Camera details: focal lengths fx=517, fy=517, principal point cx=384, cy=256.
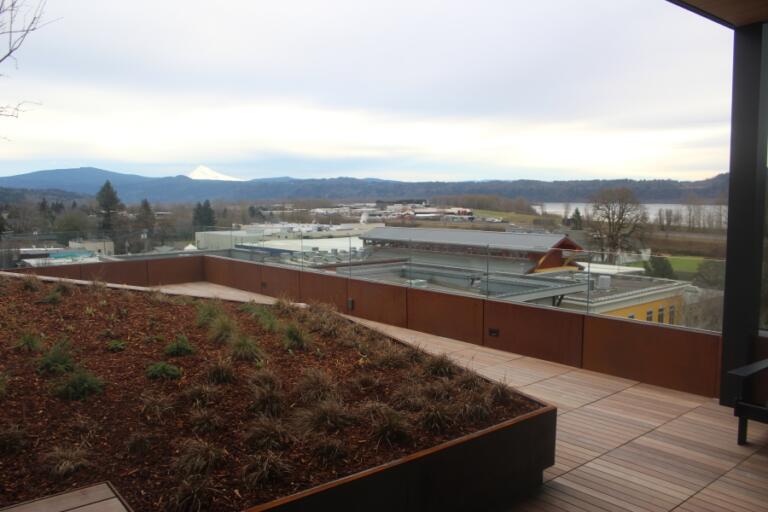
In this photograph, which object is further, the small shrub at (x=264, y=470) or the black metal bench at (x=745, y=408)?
the black metal bench at (x=745, y=408)

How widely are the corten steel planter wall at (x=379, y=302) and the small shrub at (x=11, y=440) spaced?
5868 mm

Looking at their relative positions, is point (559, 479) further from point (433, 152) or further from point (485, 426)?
point (433, 152)

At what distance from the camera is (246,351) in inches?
152

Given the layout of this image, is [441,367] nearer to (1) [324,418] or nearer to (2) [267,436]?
(1) [324,418]

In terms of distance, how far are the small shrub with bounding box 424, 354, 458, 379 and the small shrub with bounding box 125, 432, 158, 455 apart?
2000 mm

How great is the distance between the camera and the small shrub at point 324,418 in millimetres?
2797

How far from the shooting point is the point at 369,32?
8453 millimetres

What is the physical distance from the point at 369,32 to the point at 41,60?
493 cm

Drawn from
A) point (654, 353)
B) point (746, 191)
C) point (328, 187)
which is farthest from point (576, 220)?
point (328, 187)

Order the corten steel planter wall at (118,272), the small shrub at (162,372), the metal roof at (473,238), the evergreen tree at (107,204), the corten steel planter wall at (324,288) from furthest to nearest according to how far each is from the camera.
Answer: the evergreen tree at (107,204)
the corten steel planter wall at (118,272)
the corten steel planter wall at (324,288)
the metal roof at (473,238)
the small shrub at (162,372)

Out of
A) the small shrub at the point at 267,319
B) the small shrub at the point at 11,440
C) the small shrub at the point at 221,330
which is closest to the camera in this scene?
the small shrub at the point at 11,440

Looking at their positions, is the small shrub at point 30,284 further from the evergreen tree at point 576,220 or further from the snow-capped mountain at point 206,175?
the snow-capped mountain at point 206,175

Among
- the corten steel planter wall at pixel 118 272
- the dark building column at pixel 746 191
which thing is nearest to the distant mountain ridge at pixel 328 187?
the dark building column at pixel 746 191

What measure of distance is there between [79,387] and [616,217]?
10.4 m
